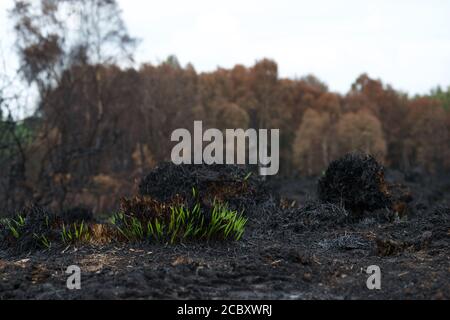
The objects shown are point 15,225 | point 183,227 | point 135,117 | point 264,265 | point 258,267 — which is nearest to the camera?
point 258,267

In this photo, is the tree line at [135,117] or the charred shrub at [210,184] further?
the tree line at [135,117]

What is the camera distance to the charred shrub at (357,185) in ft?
30.1

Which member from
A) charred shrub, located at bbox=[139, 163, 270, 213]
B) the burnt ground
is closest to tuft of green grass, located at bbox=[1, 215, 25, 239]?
the burnt ground

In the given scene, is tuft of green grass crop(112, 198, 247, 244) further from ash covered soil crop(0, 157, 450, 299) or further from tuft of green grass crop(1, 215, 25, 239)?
tuft of green grass crop(1, 215, 25, 239)

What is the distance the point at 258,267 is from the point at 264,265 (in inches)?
5.0

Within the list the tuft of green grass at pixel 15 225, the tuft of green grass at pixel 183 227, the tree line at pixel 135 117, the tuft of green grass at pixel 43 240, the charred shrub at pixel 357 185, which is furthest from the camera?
the tree line at pixel 135 117

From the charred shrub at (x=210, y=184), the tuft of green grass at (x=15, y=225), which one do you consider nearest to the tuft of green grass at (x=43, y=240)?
the tuft of green grass at (x=15, y=225)

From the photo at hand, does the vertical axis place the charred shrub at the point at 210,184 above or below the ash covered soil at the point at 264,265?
above

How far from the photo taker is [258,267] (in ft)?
17.2

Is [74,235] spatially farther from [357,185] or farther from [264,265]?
[357,185]

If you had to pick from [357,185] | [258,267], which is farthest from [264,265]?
[357,185]

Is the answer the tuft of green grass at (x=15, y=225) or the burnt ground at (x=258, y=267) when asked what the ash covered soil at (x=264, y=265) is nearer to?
the burnt ground at (x=258, y=267)

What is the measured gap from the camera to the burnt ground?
4617mm

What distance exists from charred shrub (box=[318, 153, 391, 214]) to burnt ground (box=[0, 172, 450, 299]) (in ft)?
4.54
